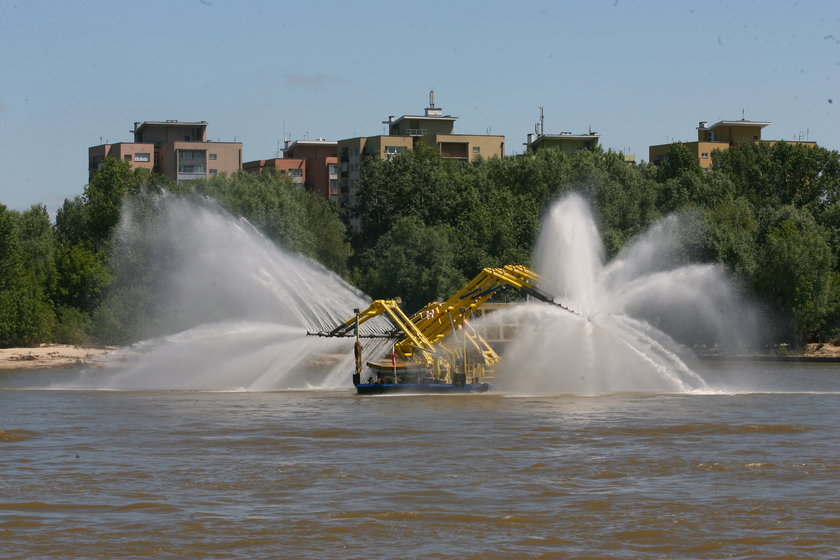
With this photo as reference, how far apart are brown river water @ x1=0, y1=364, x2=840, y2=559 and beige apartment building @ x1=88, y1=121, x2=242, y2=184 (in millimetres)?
112901

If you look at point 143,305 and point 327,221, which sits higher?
point 327,221

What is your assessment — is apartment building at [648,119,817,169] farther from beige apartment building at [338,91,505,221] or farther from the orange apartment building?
the orange apartment building

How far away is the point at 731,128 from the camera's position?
17200cm

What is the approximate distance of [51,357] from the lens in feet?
265

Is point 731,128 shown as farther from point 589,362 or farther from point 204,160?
point 589,362

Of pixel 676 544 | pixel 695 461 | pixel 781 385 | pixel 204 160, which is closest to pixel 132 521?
pixel 676 544

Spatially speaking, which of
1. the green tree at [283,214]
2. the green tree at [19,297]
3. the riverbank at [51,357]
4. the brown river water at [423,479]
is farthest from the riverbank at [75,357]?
the brown river water at [423,479]

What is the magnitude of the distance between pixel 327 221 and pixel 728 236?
35.4 metres

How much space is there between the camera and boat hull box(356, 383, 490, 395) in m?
45.8

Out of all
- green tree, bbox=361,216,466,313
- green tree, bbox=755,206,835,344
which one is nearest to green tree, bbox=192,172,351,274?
green tree, bbox=361,216,466,313

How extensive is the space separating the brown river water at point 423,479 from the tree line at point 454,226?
42001mm

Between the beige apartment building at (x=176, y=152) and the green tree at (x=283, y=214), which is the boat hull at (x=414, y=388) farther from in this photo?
the beige apartment building at (x=176, y=152)

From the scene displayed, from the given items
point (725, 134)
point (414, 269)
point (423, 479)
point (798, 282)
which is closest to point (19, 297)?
point (414, 269)

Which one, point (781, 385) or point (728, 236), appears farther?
point (728, 236)
